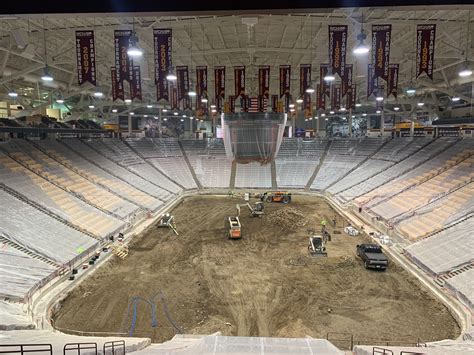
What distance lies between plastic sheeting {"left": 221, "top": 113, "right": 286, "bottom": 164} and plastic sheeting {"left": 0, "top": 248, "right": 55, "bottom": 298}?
20.7m

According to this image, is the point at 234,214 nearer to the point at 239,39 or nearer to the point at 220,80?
the point at 220,80

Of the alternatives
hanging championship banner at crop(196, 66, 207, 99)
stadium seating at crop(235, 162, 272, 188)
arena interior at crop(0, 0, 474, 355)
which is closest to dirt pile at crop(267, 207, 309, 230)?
arena interior at crop(0, 0, 474, 355)

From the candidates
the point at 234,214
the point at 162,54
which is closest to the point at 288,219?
the point at 234,214

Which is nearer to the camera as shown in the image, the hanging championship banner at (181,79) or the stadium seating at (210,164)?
the hanging championship banner at (181,79)

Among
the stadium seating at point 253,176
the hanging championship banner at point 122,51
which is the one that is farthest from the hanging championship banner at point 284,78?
the stadium seating at point 253,176

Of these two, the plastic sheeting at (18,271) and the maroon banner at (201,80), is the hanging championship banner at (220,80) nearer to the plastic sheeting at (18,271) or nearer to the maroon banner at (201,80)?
the maroon banner at (201,80)

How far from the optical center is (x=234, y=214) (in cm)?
2823

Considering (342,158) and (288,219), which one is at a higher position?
(342,158)

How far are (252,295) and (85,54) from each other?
1259cm

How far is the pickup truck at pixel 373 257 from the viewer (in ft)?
52.4

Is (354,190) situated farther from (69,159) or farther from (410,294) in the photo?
(69,159)

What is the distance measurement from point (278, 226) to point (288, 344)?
16.6m

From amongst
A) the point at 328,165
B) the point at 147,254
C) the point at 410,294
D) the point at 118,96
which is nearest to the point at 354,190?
the point at 328,165

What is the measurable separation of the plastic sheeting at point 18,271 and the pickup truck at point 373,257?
15499 mm
